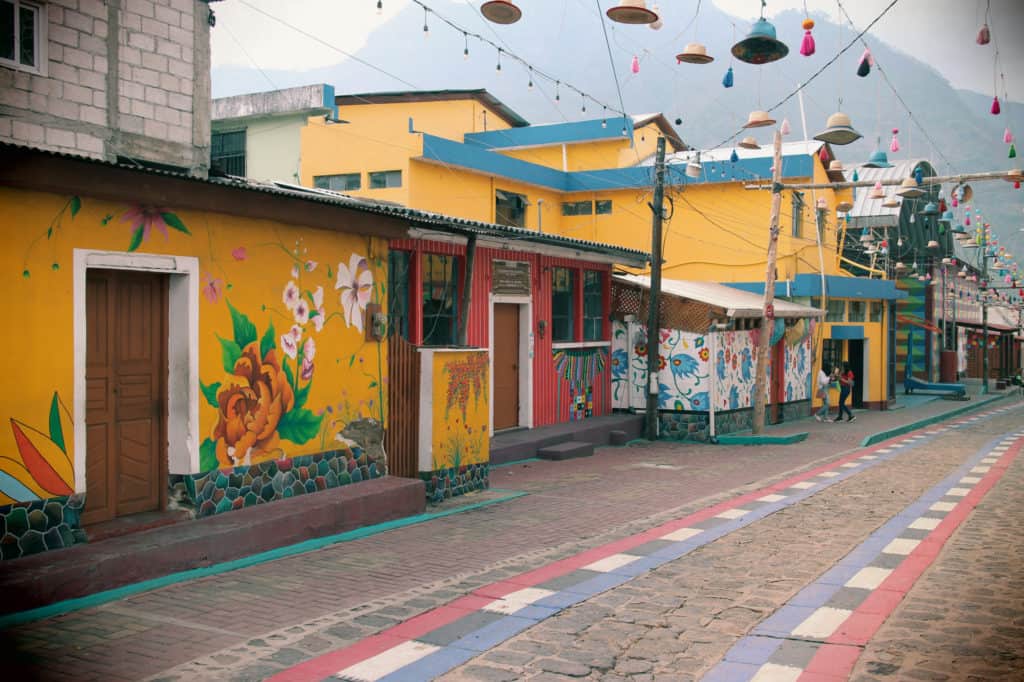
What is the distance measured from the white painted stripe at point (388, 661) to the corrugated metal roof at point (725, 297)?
14.9 meters

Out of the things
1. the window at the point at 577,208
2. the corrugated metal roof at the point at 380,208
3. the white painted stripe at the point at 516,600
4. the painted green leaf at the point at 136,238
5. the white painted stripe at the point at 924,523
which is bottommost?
the white painted stripe at the point at 924,523

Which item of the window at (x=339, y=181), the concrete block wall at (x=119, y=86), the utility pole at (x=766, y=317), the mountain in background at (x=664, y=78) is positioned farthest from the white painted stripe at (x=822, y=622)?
the mountain in background at (x=664, y=78)

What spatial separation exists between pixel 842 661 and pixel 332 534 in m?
5.14

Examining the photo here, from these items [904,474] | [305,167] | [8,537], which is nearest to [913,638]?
[8,537]

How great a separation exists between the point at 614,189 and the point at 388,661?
24.4 meters

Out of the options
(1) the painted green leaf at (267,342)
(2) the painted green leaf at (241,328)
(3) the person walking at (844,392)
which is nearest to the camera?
(2) the painted green leaf at (241,328)

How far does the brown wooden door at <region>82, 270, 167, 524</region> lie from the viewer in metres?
7.48

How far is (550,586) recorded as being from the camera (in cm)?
714

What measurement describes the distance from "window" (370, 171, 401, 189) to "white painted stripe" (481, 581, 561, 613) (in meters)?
17.4

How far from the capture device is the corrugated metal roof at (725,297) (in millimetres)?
19844

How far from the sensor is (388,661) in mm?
5391

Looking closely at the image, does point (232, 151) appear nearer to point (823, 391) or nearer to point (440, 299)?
point (440, 299)

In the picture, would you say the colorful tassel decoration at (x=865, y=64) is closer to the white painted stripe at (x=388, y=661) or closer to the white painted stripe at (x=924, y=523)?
the white painted stripe at (x=924, y=523)

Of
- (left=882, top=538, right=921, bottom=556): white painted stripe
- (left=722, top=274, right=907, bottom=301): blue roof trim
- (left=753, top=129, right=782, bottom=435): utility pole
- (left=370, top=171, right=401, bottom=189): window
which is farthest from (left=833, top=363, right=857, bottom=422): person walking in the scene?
(left=882, top=538, right=921, bottom=556): white painted stripe
